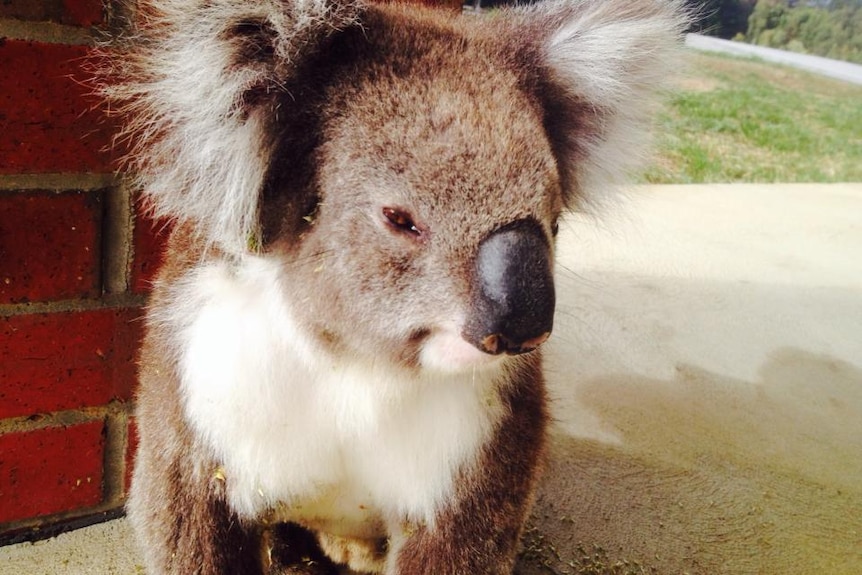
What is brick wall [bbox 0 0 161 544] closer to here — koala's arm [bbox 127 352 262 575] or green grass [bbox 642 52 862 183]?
koala's arm [bbox 127 352 262 575]

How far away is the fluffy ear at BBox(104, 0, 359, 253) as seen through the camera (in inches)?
28.3

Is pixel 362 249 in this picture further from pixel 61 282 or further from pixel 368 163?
pixel 61 282

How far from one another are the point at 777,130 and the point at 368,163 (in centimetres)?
423

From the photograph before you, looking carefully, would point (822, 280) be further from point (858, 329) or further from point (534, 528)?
point (534, 528)

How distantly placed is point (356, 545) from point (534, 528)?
36 centimetres

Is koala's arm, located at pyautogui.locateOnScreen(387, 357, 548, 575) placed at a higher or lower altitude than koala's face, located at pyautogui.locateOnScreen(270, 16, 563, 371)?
lower

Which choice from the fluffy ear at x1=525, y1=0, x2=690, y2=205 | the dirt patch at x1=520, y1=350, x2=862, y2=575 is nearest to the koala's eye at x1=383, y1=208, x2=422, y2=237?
the fluffy ear at x1=525, y1=0, x2=690, y2=205

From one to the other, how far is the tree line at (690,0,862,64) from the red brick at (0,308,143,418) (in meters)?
2.67

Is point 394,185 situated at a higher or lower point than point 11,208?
higher

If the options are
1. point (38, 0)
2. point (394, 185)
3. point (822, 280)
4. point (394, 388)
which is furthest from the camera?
point (822, 280)

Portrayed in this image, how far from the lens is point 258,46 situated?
735 millimetres

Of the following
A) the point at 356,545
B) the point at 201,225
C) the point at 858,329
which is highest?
the point at 201,225

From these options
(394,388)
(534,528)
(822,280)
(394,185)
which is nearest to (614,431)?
(534,528)

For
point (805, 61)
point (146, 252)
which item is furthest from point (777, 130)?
point (146, 252)
